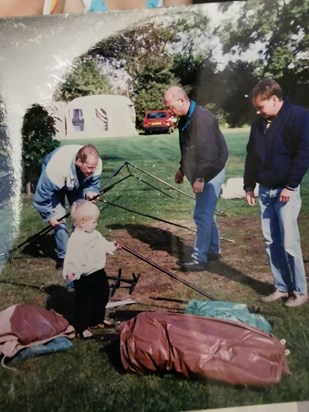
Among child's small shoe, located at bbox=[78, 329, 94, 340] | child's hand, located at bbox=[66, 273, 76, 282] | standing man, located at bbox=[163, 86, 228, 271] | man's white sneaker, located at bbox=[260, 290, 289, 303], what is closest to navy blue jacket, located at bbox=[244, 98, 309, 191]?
standing man, located at bbox=[163, 86, 228, 271]

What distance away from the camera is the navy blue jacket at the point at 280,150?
8.16ft

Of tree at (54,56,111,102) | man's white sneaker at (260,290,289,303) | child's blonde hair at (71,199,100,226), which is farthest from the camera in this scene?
man's white sneaker at (260,290,289,303)

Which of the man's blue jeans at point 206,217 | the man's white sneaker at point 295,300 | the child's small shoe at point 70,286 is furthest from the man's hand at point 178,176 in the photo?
the man's white sneaker at point 295,300

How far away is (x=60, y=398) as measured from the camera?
8.01 feet

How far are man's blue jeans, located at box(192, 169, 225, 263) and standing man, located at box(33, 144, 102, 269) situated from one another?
514 millimetres

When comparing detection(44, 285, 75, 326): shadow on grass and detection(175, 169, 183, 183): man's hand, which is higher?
detection(175, 169, 183, 183): man's hand

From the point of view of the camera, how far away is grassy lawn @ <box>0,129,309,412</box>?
96.5 inches

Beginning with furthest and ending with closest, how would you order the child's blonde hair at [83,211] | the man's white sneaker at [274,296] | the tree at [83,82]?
the man's white sneaker at [274,296]
the child's blonde hair at [83,211]
the tree at [83,82]

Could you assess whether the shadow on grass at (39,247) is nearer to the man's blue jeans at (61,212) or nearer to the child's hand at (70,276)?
the man's blue jeans at (61,212)

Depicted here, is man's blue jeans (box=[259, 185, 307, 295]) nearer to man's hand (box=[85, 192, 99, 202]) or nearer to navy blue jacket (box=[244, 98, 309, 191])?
navy blue jacket (box=[244, 98, 309, 191])

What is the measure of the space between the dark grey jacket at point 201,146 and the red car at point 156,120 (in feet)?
0.22

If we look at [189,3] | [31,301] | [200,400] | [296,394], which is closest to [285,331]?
[296,394]

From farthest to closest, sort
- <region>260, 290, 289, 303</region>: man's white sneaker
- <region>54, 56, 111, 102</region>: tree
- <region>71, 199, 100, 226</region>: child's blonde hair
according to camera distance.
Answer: <region>260, 290, 289, 303</region>: man's white sneaker, <region>71, 199, 100, 226</region>: child's blonde hair, <region>54, 56, 111, 102</region>: tree

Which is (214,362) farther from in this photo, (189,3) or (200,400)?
(189,3)
